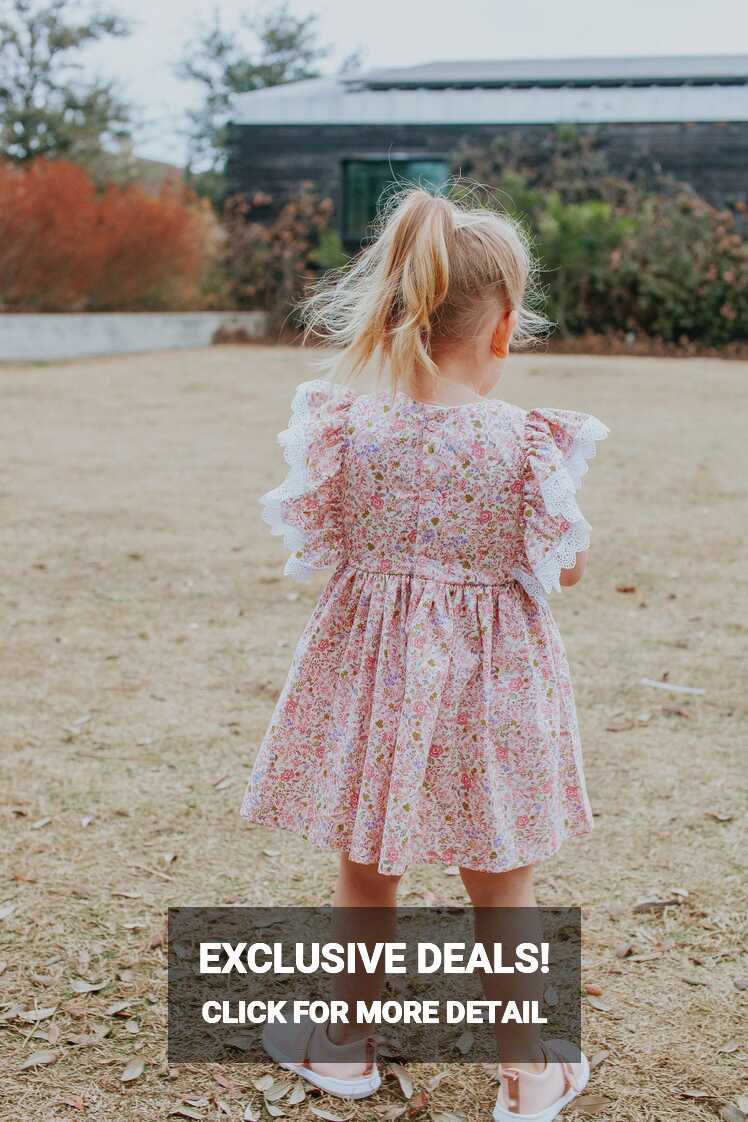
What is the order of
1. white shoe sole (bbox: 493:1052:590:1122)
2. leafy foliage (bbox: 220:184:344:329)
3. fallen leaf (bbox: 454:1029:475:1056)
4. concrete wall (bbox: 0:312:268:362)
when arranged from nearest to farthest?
1. white shoe sole (bbox: 493:1052:590:1122)
2. fallen leaf (bbox: 454:1029:475:1056)
3. concrete wall (bbox: 0:312:268:362)
4. leafy foliage (bbox: 220:184:344:329)

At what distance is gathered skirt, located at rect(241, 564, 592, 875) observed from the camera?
5.86 ft

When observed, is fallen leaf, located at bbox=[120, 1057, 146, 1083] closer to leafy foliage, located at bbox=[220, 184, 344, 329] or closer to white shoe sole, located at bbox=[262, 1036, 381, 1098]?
white shoe sole, located at bbox=[262, 1036, 381, 1098]

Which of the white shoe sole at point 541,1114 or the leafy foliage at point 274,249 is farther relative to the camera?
the leafy foliage at point 274,249

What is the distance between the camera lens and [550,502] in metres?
1.78

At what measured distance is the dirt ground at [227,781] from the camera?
6.59 feet

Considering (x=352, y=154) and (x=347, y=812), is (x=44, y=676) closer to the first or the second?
(x=347, y=812)

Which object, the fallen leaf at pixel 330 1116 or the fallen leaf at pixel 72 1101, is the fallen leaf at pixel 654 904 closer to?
the fallen leaf at pixel 330 1116

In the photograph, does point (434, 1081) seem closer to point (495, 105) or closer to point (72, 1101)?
point (72, 1101)

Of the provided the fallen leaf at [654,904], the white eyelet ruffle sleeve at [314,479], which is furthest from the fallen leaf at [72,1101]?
the fallen leaf at [654,904]

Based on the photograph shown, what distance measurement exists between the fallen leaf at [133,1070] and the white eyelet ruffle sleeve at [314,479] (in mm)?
866

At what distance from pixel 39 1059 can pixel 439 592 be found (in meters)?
1.02

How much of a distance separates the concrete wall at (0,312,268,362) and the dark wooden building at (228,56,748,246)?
2457 mm

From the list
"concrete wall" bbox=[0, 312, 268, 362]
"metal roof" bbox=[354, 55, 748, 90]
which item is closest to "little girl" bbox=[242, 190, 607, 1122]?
"concrete wall" bbox=[0, 312, 268, 362]

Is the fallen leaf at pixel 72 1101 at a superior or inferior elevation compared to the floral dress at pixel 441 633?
inferior
